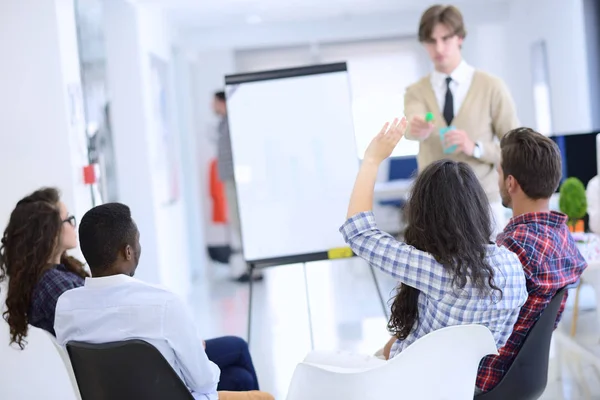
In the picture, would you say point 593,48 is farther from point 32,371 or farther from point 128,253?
point 128,253

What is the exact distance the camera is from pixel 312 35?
9.20 meters

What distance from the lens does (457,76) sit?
3.57 metres

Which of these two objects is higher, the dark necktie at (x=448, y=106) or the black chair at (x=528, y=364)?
the dark necktie at (x=448, y=106)

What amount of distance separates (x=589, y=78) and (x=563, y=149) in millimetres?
2703

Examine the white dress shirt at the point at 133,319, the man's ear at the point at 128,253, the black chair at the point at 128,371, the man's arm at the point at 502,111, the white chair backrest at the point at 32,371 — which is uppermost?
the man's arm at the point at 502,111

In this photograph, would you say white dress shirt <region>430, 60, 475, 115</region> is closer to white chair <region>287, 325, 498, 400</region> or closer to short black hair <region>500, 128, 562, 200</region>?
short black hair <region>500, 128, 562, 200</region>

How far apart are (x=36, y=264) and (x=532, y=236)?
5.16 feet

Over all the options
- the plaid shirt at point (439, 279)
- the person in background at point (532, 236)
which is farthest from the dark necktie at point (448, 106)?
the plaid shirt at point (439, 279)

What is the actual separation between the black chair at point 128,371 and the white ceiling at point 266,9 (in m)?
4.89

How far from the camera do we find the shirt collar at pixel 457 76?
3.57 metres

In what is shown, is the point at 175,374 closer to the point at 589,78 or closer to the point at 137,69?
the point at 137,69

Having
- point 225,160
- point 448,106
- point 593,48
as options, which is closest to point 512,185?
point 448,106

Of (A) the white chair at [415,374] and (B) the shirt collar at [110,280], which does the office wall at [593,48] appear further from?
(B) the shirt collar at [110,280]

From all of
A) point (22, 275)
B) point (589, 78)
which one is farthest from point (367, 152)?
point (589, 78)
